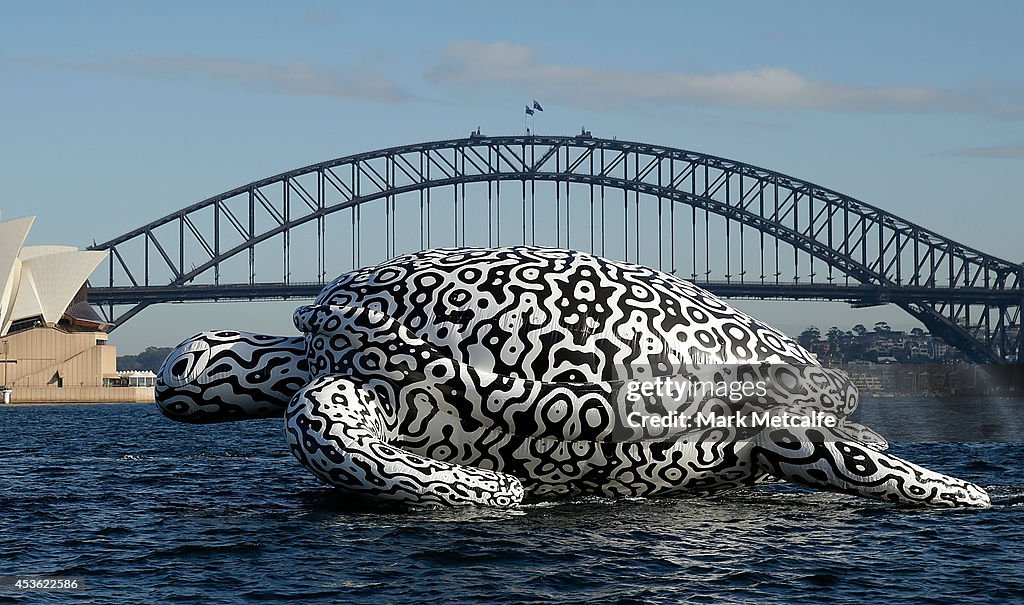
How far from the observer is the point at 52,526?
1161cm

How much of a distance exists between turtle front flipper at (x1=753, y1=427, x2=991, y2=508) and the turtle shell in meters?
0.74

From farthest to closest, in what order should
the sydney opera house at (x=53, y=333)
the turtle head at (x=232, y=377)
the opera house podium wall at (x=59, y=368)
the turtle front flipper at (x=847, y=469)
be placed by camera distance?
1. the opera house podium wall at (x=59, y=368)
2. the sydney opera house at (x=53, y=333)
3. the turtle head at (x=232, y=377)
4. the turtle front flipper at (x=847, y=469)

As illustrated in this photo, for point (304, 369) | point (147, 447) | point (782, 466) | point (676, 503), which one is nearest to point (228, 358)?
point (304, 369)

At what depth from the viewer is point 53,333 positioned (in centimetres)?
9069

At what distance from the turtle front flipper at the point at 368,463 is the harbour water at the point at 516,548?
0.20 m

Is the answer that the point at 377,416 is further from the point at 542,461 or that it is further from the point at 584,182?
the point at 584,182

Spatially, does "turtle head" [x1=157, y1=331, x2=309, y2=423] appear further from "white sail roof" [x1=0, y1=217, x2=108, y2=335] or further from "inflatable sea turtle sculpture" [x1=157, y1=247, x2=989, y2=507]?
"white sail roof" [x1=0, y1=217, x2=108, y2=335]

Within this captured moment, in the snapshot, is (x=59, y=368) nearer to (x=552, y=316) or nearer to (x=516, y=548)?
(x=552, y=316)

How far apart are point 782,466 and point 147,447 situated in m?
15.3

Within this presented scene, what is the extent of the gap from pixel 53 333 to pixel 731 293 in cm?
4516

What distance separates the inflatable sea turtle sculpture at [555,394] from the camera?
36.9 ft

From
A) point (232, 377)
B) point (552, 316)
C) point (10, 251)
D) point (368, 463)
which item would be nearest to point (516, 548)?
point (368, 463)

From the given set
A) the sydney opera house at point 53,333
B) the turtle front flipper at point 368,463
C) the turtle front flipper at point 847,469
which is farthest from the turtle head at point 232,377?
the sydney opera house at point 53,333

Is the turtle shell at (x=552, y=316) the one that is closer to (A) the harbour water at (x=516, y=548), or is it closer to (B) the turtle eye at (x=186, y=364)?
(A) the harbour water at (x=516, y=548)
